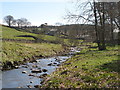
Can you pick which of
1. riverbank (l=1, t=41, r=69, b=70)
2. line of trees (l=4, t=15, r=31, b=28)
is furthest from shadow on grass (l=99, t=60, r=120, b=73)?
line of trees (l=4, t=15, r=31, b=28)

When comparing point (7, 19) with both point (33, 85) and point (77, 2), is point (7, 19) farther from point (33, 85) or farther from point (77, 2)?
point (33, 85)

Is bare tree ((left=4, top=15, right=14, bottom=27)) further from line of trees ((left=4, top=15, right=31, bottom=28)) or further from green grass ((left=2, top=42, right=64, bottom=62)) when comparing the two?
green grass ((left=2, top=42, right=64, bottom=62))

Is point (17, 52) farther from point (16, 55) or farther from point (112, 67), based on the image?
point (112, 67)

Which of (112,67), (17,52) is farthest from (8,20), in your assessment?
(112,67)

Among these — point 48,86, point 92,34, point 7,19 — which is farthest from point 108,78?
point 7,19

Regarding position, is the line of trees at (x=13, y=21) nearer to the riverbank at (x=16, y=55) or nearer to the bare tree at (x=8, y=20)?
the bare tree at (x=8, y=20)

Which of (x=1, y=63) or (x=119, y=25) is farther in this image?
(x=119, y=25)

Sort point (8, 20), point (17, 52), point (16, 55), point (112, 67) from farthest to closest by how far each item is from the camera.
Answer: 1. point (8, 20)
2. point (17, 52)
3. point (16, 55)
4. point (112, 67)

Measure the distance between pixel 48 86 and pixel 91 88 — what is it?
161 inches

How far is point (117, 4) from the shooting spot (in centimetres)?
3506

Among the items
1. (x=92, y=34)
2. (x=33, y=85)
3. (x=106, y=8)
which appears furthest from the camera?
(x=92, y=34)

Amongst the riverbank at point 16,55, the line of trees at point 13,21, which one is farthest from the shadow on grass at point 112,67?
the line of trees at point 13,21

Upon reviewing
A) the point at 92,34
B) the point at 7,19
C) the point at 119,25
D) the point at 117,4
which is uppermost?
the point at 7,19

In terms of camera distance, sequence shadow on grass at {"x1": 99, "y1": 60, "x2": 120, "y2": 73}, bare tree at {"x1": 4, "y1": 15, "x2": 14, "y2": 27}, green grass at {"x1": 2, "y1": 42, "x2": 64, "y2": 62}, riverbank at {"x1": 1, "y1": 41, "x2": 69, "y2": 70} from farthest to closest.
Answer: bare tree at {"x1": 4, "y1": 15, "x2": 14, "y2": 27}
green grass at {"x1": 2, "y1": 42, "x2": 64, "y2": 62}
riverbank at {"x1": 1, "y1": 41, "x2": 69, "y2": 70}
shadow on grass at {"x1": 99, "y1": 60, "x2": 120, "y2": 73}
